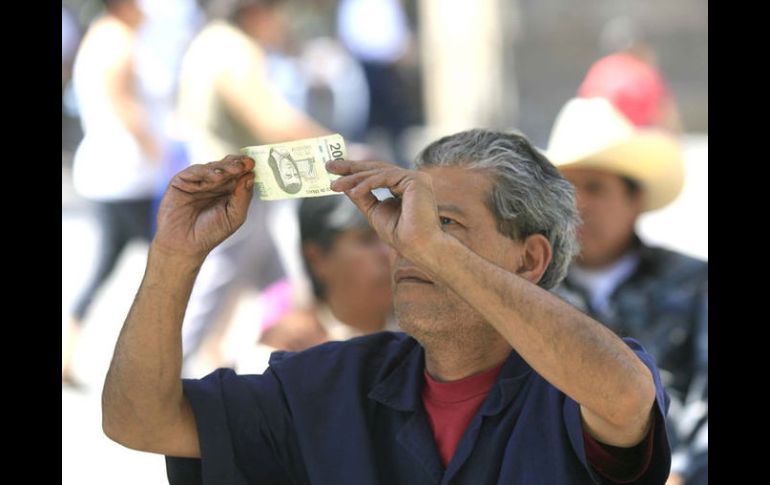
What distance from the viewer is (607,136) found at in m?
5.15

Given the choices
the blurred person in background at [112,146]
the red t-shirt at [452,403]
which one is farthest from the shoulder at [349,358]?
the blurred person in background at [112,146]

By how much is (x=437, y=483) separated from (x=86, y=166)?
4650 millimetres

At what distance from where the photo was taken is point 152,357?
8.59ft

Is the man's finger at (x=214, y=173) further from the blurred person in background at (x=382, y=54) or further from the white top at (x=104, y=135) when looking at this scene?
the blurred person in background at (x=382, y=54)

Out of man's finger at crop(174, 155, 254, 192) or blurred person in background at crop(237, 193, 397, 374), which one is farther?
blurred person in background at crop(237, 193, 397, 374)

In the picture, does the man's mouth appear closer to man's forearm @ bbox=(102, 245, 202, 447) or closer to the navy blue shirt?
the navy blue shirt

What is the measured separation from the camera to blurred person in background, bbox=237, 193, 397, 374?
4863 millimetres

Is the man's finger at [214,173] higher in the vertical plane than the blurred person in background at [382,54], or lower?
higher

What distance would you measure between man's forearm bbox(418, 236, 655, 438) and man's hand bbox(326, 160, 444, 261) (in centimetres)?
4

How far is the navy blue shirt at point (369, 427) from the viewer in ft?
8.13

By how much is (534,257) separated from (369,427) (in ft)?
1.63

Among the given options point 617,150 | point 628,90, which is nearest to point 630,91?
point 628,90

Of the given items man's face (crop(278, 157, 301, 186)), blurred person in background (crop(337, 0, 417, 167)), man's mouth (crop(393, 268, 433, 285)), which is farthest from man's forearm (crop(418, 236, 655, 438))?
blurred person in background (crop(337, 0, 417, 167))

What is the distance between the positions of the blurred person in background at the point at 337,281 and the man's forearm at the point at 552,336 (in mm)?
2484
